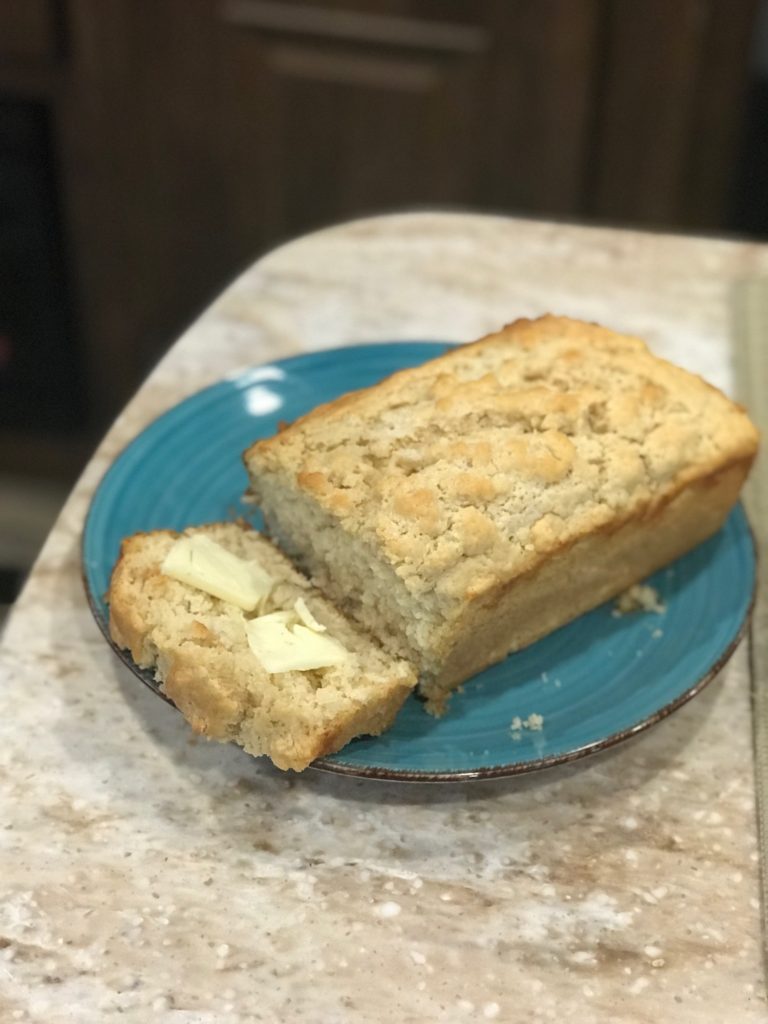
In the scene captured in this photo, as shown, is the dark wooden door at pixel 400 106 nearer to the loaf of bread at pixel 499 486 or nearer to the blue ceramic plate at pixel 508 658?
the blue ceramic plate at pixel 508 658

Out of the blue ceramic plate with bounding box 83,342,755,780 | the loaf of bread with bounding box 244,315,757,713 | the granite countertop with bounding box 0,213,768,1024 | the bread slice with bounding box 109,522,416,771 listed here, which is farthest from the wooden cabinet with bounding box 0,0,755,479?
the bread slice with bounding box 109,522,416,771

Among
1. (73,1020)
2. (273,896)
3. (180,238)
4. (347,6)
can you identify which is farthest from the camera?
(180,238)

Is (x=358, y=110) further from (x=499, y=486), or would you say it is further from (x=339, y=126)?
(x=499, y=486)

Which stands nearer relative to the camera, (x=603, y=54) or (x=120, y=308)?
(x=603, y=54)

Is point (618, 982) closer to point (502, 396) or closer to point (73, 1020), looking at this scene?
point (73, 1020)

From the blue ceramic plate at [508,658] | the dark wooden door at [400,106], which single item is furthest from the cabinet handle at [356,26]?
the blue ceramic plate at [508,658]

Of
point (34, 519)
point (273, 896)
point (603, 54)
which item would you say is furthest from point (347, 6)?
point (273, 896)

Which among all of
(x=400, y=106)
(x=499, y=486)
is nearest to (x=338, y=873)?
(x=499, y=486)

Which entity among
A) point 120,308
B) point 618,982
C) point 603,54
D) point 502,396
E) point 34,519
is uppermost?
point 603,54
